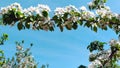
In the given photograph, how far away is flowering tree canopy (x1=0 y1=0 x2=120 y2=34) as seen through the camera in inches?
230

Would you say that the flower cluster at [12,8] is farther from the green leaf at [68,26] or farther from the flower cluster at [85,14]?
the flower cluster at [85,14]

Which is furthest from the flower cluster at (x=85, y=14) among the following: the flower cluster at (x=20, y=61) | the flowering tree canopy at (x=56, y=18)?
the flower cluster at (x=20, y=61)

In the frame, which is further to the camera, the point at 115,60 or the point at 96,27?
the point at 115,60

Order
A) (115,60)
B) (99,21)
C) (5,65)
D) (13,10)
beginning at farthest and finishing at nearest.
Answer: (5,65) < (115,60) < (99,21) < (13,10)

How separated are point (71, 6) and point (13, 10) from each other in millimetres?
921

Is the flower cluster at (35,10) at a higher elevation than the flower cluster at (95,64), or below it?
higher

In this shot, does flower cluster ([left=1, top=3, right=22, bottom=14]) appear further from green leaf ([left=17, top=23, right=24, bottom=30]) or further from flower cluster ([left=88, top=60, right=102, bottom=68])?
flower cluster ([left=88, top=60, right=102, bottom=68])

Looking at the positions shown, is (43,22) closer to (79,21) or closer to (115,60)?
(79,21)

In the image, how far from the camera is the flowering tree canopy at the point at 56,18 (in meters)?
5.85

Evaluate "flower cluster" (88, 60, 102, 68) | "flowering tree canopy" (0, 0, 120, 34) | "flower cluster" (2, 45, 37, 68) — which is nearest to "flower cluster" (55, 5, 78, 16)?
"flowering tree canopy" (0, 0, 120, 34)

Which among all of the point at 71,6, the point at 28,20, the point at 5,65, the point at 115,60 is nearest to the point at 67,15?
the point at 71,6

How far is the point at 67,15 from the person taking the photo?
235 inches

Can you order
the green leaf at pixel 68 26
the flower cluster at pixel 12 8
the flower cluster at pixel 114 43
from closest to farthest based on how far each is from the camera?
the flower cluster at pixel 12 8 < the green leaf at pixel 68 26 < the flower cluster at pixel 114 43

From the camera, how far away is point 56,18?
5.93m
